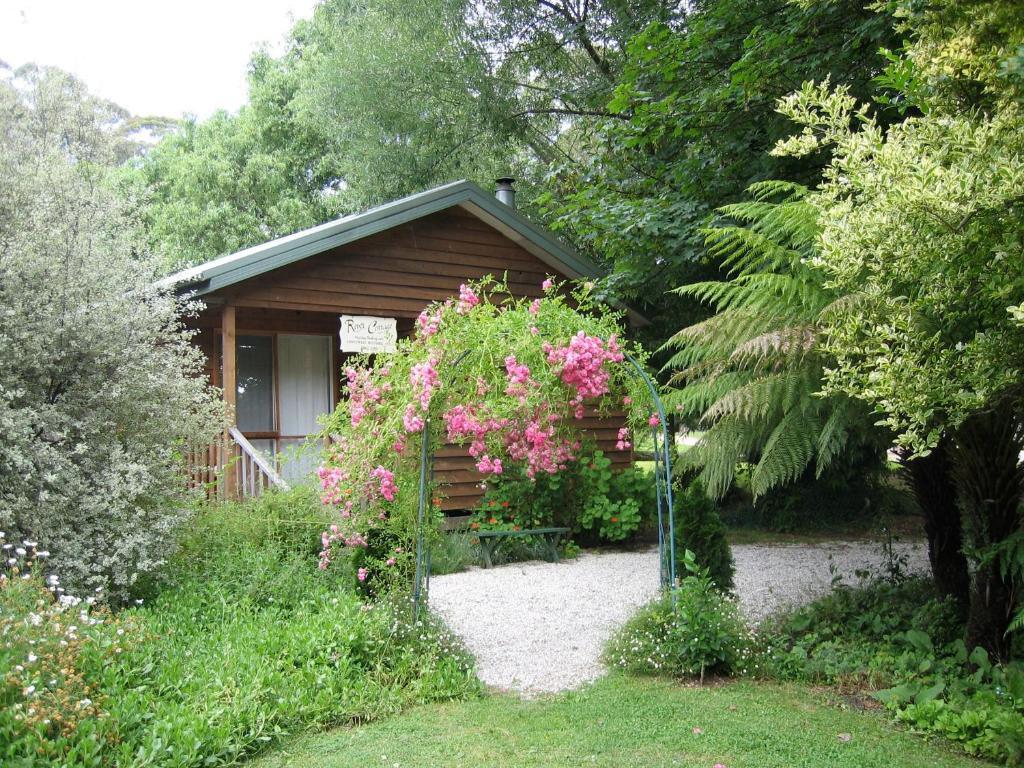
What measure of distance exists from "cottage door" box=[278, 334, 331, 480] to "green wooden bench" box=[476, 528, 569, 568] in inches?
127

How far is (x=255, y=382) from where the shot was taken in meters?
10.9

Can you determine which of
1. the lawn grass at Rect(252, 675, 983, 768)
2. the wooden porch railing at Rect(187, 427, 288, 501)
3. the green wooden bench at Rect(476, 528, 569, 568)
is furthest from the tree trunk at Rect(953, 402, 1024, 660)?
the wooden porch railing at Rect(187, 427, 288, 501)

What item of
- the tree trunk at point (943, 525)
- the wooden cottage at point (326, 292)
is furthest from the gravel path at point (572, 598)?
the wooden cottage at point (326, 292)

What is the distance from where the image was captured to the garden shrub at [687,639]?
5.08 meters

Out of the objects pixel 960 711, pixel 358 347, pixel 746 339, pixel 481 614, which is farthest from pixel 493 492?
pixel 960 711

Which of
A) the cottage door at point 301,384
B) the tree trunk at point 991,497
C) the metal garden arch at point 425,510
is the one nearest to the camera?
the tree trunk at point 991,497

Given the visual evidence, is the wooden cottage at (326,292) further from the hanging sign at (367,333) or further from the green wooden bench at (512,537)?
the green wooden bench at (512,537)

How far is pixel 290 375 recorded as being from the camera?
1114cm

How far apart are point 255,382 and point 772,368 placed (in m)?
7.61

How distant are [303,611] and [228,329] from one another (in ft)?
13.7

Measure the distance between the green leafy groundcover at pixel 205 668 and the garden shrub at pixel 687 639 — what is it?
104 cm

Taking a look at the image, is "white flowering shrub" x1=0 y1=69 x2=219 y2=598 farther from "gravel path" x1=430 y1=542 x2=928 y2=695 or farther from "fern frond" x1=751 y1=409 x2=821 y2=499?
"fern frond" x1=751 y1=409 x2=821 y2=499

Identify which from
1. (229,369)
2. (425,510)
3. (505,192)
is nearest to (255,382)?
(229,369)

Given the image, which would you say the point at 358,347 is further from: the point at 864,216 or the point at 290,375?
the point at 864,216
